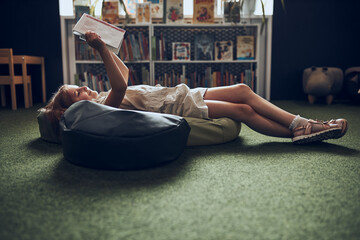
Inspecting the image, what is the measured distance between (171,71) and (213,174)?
272 centimetres

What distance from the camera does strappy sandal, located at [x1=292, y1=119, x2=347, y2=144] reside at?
1.42 m

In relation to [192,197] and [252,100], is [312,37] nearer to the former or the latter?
[252,100]

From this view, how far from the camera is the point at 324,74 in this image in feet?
10.9

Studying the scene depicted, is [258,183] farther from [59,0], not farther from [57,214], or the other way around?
[59,0]

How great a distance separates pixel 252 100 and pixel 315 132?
1.09 ft

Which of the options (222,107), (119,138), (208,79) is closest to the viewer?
(119,138)

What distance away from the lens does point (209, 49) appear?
3.42 metres

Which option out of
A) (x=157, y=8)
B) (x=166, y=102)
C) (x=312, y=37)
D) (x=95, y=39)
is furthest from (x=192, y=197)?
(x=312, y=37)

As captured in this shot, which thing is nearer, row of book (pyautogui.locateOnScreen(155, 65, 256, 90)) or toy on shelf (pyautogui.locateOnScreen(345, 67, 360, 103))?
toy on shelf (pyautogui.locateOnScreen(345, 67, 360, 103))

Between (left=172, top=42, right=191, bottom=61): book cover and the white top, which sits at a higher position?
(left=172, top=42, right=191, bottom=61): book cover

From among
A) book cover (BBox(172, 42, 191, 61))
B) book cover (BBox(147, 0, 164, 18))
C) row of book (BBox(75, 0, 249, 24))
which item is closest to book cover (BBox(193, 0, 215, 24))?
row of book (BBox(75, 0, 249, 24))

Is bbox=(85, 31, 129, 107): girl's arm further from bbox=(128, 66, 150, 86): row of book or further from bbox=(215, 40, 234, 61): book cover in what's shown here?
bbox=(215, 40, 234, 61): book cover

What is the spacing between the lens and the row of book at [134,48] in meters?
3.33

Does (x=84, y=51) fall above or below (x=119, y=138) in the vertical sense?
above
